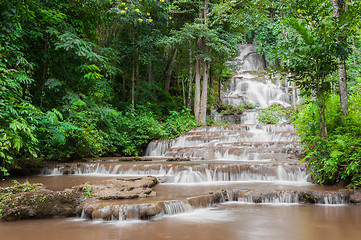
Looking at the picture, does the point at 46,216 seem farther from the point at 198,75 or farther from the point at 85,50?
the point at 198,75

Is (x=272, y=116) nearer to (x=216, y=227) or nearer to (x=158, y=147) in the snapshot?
(x=158, y=147)

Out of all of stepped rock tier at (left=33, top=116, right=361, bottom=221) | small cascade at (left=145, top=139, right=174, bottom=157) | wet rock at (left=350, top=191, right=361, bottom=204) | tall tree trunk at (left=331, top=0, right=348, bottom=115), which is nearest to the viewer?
stepped rock tier at (left=33, top=116, right=361, bottom=221)

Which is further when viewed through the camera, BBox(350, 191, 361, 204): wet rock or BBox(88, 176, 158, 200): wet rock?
BBox(350, 191, 361, 204): wet rock

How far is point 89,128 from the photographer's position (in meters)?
9.58

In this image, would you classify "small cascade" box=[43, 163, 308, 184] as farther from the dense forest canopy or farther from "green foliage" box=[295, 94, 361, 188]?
"green foliage" box=[295, 94, 361, 188]

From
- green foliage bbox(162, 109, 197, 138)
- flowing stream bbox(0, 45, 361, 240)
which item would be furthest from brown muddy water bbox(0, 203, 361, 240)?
green foliage bbox(162, 109, 197, 138)

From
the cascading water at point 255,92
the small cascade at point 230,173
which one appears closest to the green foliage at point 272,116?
the cascading water at point 255,92

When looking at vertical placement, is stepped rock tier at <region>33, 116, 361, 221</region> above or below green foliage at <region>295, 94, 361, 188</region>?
below

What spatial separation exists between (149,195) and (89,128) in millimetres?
5467

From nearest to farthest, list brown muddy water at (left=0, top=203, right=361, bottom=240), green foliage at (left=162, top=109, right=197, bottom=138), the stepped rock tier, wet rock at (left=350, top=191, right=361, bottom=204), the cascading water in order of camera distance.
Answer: brown muddy water at (left=0, top=203, right=361, bottom=240)
the stepped rock tier
wet rock at (left=350, top=191, right=361, bottom=204)
green foliage at (left=162, top=109, right=197, bottom=138)
the cascading water

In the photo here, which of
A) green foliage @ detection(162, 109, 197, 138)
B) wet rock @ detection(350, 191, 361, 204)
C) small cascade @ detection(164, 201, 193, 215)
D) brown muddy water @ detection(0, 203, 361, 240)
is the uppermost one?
green foliage @ detection(162, 109, 197, 138)

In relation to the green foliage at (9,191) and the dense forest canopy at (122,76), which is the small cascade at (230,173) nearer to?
the dense forest canopy at (122,76)

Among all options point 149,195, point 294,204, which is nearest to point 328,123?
point 294,204

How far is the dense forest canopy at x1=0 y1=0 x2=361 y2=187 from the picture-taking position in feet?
18.0
